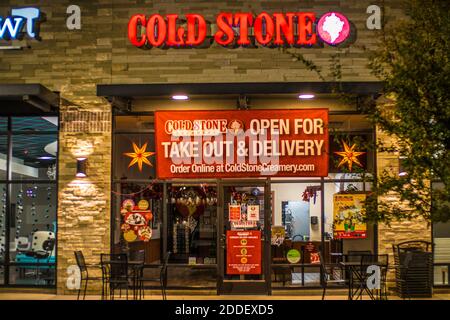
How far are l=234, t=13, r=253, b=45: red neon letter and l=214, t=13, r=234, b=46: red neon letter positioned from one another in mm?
145

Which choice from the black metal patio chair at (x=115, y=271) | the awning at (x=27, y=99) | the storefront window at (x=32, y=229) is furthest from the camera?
the storefront window at (x=32, y=229)

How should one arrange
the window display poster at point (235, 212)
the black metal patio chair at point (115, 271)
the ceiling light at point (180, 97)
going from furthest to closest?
1. the window display poster at point (235, 212)
2. the ceiling light at point (180, 97)
3. the black metal patio chair at point (115, 271)

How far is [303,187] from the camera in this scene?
1175cm

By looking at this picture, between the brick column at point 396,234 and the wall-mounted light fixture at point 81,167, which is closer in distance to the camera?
the brick column at point 396,234

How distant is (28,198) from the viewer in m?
12.2

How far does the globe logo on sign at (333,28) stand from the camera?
11.7 meters

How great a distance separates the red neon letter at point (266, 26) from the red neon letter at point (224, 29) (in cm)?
53

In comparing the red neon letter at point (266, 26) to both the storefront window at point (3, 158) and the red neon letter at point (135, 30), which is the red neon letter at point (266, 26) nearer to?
the red neon letter at point (135, 30)

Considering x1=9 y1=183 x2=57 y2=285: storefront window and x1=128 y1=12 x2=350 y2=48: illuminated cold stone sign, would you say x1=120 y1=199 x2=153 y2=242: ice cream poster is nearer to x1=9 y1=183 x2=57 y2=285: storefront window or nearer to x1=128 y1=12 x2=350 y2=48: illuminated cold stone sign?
x1=9 y1=183 x2=57 y2=285: storefront window

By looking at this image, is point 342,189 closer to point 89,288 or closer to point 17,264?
point 89,288

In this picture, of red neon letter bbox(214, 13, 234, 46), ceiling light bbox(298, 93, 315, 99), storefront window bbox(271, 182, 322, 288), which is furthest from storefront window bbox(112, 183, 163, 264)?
ceiling light bbox(298, 93, 315, 99)

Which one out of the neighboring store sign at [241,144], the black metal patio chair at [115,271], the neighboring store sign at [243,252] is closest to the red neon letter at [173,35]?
the neighboring store sign at [241,144]

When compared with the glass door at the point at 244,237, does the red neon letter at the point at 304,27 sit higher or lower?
higher

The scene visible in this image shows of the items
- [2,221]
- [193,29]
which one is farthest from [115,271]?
[193,29]
